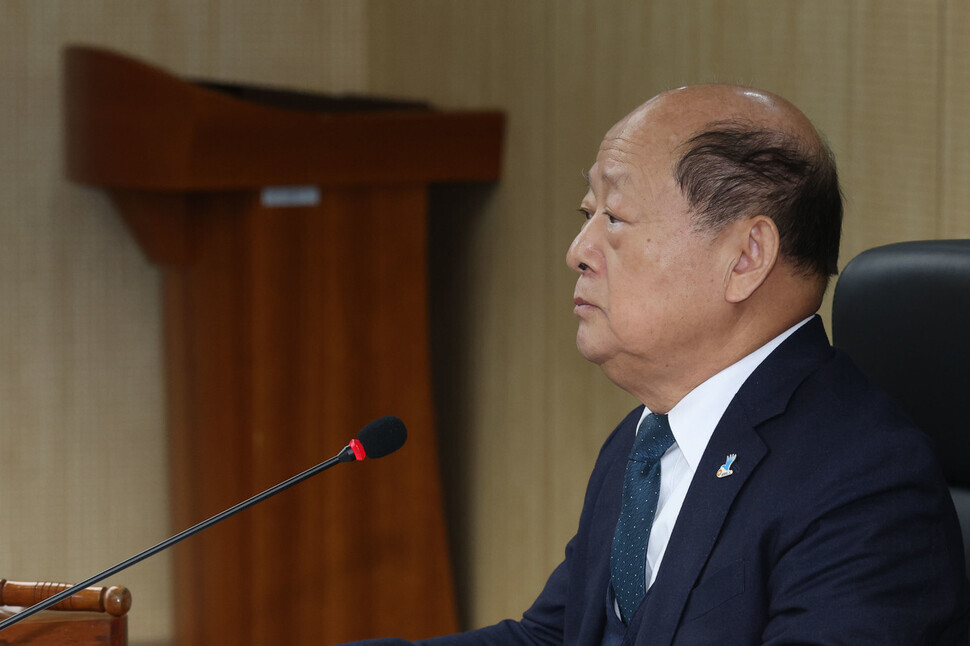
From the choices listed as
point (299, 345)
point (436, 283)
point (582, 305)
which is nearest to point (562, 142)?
point (436, 283)

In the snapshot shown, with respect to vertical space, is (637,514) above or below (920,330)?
below

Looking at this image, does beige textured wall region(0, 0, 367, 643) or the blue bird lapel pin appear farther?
beige textured wall region(0, 0, 367, 643)

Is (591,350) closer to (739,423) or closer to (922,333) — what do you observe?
(739,423)

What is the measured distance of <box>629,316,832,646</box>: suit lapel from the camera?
106 centimetres

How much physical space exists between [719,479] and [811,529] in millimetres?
107

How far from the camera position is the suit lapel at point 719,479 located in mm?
1063

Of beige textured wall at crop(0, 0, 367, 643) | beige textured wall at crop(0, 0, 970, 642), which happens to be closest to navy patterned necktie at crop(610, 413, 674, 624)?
beige textured wall at crop(0, 0, 970, 642)

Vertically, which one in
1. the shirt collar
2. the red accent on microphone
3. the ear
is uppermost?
the ear

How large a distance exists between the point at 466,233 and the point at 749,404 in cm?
190

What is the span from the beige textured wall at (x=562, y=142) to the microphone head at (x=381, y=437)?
3.17ft

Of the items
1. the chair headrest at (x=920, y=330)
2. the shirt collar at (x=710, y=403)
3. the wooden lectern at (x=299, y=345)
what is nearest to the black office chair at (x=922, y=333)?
the chair headrest at (x=920, y=330)

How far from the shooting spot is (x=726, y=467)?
1092 millimetres

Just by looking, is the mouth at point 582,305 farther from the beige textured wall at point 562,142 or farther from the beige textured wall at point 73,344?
the beige textured wall at point 73,344

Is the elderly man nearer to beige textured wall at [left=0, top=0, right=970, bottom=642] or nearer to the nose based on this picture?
the nose
